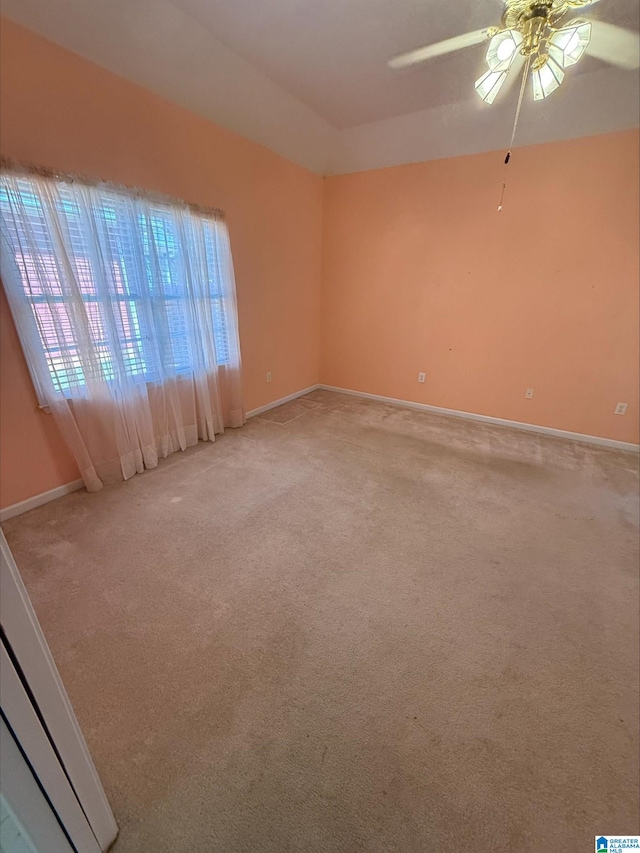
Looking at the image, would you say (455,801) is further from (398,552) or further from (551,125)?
(551,125)

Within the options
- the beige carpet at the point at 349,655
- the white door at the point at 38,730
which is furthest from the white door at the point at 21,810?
the beige carpet at the point at 349,655

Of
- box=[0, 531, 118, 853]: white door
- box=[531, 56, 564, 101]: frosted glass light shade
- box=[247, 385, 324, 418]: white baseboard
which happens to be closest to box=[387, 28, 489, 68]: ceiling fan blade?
box=[531, 56, 564, 101]: frosted glass light shade

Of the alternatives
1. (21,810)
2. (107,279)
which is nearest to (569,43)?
(107,279)

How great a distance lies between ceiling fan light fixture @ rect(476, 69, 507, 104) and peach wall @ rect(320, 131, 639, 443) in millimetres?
1662

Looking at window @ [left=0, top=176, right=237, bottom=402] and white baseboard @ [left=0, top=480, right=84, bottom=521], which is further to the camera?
white baseboard @ [left=0, top=480, right=84, bottom=521]

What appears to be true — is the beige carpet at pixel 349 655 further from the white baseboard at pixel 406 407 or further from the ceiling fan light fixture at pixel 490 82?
the ceiling fan light fixture at pixel 490 82

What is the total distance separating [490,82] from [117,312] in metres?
2.43

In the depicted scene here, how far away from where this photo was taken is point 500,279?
3.27m

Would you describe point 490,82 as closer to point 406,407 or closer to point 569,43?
point 569,43

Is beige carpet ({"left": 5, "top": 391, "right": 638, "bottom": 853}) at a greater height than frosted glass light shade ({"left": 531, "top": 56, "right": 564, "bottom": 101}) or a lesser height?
lesser

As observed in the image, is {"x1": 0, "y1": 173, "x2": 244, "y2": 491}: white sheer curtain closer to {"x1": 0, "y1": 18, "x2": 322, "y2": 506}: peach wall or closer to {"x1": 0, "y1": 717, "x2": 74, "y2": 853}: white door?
{"x1": 0, "y1": 18, "x2": 322, "y2": 506}: peach wall

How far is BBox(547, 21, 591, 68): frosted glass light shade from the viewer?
1383 mm

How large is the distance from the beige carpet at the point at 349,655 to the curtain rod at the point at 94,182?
188 cm

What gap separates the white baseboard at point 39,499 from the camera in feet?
6.76
